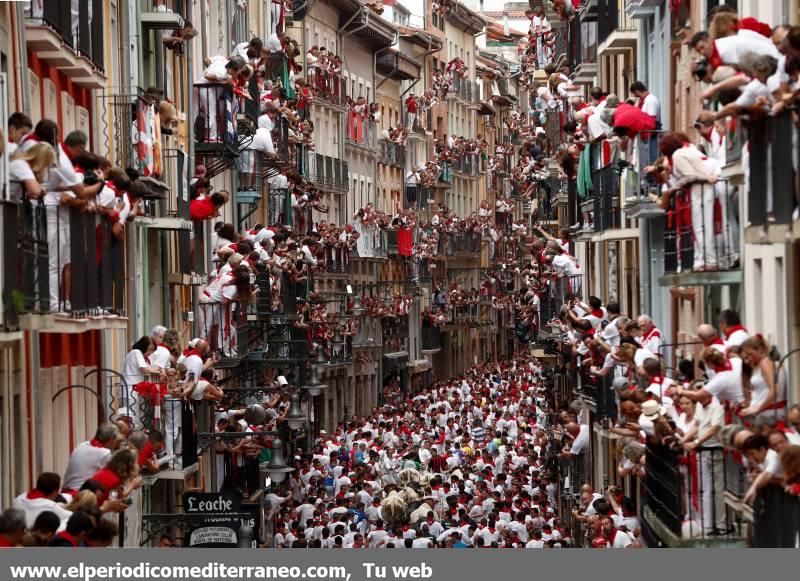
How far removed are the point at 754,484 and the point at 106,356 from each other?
518 inches

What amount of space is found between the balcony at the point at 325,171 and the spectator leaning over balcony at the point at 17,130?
151 feet

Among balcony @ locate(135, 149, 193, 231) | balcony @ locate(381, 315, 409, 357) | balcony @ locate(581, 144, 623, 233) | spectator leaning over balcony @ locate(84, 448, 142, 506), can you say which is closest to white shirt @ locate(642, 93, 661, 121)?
balcony @ locate(581, 144, 623, 233)

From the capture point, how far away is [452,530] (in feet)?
121

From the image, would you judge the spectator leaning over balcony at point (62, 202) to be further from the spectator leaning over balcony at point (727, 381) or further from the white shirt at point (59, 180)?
the spectator leaning over balcony at point (727, 381)

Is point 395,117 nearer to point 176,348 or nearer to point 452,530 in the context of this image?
point 452,530

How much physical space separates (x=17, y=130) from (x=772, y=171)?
6.31m

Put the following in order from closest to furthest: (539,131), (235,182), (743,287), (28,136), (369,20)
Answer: (28,136) → (743,287) → (235,182) → (539,131) → (369,20)

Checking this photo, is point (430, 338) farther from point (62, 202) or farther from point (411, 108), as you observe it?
point (62, 202)

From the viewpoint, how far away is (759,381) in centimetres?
2080

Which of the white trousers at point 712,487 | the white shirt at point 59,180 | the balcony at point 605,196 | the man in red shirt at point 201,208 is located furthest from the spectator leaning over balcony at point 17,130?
the man in red shirt at point 201,208

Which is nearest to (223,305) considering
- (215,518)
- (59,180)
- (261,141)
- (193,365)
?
(215,518)

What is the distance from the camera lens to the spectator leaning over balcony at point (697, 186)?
957 inches
